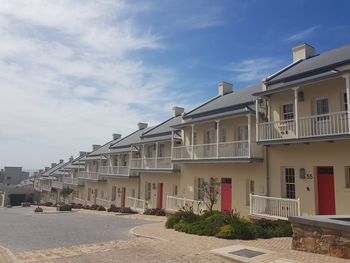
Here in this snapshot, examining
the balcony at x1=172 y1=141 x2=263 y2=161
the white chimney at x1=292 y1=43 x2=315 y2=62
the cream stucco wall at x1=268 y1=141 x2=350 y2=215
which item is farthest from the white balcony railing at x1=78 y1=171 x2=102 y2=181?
the white chimney at x1=292 y1=43 x2=315 y2=62

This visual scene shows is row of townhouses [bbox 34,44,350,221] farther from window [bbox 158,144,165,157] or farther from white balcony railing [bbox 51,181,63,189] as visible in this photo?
white balcony railing [bbox 51,181,63,189]

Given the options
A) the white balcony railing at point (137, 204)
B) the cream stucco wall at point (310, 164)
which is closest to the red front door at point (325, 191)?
the cream stucco wall at point (310, 164)

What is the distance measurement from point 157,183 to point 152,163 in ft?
6.54

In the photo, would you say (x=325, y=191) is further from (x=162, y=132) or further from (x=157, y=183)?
(x=157, y=183)

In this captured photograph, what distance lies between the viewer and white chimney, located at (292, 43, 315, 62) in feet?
69.8

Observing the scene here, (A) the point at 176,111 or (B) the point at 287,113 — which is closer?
(B) the point at 287,113

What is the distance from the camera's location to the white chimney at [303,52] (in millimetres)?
21281

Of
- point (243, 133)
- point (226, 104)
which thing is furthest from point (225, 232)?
point (226, 104)

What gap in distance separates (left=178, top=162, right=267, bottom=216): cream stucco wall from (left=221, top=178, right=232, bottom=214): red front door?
1.16ft

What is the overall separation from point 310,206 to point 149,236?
8.06 m

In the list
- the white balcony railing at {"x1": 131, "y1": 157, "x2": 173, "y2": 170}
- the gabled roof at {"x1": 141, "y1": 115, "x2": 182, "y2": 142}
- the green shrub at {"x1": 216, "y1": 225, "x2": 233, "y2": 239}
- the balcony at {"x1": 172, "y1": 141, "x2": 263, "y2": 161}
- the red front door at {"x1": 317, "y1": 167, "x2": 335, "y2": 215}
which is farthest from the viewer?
the gabled roof at {"x1": 141, "y1": 115, "x2": 182, "y2": 142}

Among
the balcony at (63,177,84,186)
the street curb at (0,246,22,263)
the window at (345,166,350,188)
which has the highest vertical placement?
the window at (345,166,350,188)

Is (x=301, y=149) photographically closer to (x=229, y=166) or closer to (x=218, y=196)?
(x=229, y=166)

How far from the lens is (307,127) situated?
1590 cm
